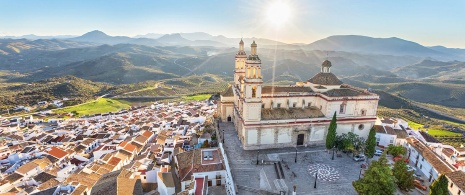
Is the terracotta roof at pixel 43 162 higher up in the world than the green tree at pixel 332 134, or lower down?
lower down

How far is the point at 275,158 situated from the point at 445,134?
38.0 metres

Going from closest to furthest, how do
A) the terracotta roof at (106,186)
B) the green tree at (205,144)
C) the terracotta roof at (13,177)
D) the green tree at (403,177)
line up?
the green tree at (403,177) → the terracotta roof at (106,186) → the terracotta roof at (13,177) → the green tree at (205,144)

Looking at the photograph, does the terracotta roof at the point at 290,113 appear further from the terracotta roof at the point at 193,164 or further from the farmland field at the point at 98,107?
the farmland field at the point at 98,107

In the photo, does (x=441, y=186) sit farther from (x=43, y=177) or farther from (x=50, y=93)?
(x=50, y=93)

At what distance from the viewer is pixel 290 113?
28891mm

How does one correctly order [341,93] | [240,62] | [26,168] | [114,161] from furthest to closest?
[240,62] < [114,161] < [26,168] < [341,93]

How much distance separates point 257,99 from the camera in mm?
27156

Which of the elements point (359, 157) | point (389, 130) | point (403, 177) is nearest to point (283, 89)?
point (359, 157)

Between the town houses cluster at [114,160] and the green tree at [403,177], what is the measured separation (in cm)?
1406

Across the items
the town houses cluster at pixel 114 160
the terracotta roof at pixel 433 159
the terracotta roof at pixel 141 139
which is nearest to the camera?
the terracotta roof at pixel 433 159

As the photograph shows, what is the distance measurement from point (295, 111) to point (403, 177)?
11843mm

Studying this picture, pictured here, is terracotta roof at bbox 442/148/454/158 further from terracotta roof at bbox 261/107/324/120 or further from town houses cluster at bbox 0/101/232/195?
town houses cluster at bbox 0/101/232/195

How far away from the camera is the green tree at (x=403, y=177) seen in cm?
2053

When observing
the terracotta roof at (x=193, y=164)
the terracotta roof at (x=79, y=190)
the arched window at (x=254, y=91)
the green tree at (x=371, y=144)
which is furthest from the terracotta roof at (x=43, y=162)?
the green tree at (x=371, y=144)
